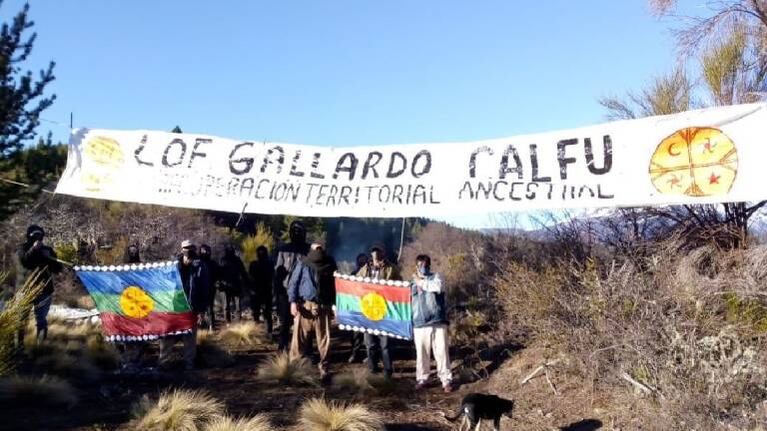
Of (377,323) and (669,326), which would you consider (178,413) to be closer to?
(377,323)

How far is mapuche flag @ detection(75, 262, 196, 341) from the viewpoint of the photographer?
895 cm

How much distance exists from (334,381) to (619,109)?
553cm

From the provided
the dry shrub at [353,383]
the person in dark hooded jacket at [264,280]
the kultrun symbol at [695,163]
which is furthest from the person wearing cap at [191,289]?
the kultrun symbol at [695,163]

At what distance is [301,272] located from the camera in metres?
8.94

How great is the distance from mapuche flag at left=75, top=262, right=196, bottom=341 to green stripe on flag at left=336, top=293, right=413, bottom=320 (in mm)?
1915

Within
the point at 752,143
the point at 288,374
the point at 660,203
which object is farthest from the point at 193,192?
the point at 752,143

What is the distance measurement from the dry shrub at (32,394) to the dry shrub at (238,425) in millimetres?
2084

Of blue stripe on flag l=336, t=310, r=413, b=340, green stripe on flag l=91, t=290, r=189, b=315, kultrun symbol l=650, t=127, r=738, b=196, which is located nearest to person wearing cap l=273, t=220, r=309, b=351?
blue stripe on flag l=336, t=310, r=413, b=340

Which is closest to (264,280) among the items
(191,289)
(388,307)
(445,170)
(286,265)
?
(286,265)

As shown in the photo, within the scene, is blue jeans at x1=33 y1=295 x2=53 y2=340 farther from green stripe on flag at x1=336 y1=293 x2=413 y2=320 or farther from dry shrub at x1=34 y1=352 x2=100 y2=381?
green stripe on flag at x1=336 y1=293 x2=413 y2=320

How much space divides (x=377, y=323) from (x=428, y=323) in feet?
2.86

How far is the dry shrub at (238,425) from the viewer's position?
19.6 feet

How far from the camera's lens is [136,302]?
29.7 ft

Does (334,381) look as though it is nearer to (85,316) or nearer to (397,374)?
(397,374)
